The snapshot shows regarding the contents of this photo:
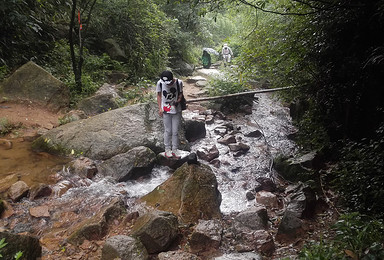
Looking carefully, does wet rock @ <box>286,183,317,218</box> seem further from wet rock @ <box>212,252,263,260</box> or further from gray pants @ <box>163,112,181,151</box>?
gray pants @ <box>163,112,181,151</box>

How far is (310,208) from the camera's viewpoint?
4137mm

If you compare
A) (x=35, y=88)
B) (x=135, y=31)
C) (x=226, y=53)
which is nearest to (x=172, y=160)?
(x=35, y=88)

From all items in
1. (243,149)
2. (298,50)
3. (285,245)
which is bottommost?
(285,245)

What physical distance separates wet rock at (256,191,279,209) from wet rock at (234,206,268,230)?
674mm

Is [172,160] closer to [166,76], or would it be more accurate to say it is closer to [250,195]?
[250,195]

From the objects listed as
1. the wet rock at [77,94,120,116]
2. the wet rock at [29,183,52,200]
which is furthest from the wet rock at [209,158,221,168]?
the wet rock at [77,94,120,116]

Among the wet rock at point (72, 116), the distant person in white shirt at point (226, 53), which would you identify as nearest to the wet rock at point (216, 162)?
the wet rock at point (72, 116)

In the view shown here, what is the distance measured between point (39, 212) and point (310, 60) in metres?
5.71

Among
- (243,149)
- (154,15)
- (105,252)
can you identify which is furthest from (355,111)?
(154,15)

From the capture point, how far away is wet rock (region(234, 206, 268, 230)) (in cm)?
393

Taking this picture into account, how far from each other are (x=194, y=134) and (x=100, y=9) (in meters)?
7.56

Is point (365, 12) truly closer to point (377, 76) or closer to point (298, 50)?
point (377, 76)

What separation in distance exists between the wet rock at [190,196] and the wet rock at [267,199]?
32.4 inches

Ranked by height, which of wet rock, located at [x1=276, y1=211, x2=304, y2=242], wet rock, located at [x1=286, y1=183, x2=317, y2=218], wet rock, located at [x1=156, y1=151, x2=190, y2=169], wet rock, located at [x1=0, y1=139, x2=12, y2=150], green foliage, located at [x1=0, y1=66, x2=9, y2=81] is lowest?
wet rock, located at [x1=276, y1=211, x2=304, y2=242]
